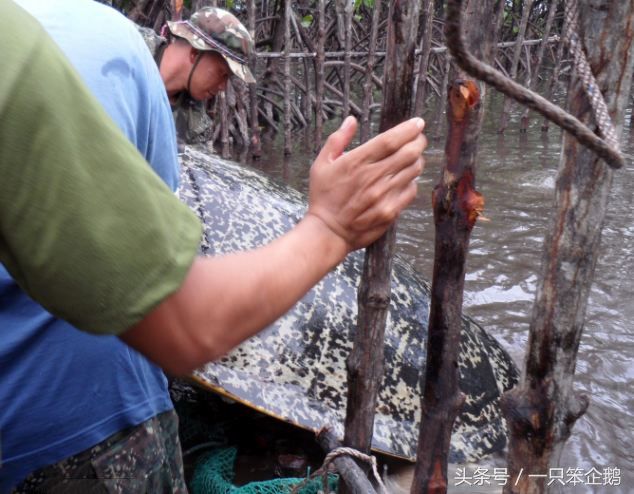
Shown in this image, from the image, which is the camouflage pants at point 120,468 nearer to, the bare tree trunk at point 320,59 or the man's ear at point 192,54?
the man's ear at point 192,54

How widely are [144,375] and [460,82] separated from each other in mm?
1088

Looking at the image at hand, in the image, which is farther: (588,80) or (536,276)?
(536,276)

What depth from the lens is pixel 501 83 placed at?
3.94 ft

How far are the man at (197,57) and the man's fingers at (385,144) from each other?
278 cm

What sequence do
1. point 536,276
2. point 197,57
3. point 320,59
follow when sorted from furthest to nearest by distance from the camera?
point 320,59, point 536,276, point 197,57

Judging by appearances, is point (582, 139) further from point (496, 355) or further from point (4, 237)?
point (496, 355)

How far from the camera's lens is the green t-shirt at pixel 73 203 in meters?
0.77

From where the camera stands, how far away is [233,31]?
393 centimetres

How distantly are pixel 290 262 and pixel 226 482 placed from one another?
196cm

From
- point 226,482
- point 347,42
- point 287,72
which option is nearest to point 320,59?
point 347,42

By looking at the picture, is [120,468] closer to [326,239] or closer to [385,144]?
[326,239]

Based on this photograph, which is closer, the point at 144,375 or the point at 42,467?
the point at 42,467

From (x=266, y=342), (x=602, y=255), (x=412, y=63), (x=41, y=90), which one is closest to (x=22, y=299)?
(x=41, y=90)

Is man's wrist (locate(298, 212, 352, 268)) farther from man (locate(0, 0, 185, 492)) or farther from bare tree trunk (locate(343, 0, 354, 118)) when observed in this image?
bare tree trunk (locate(343, 0, 354, 118))
